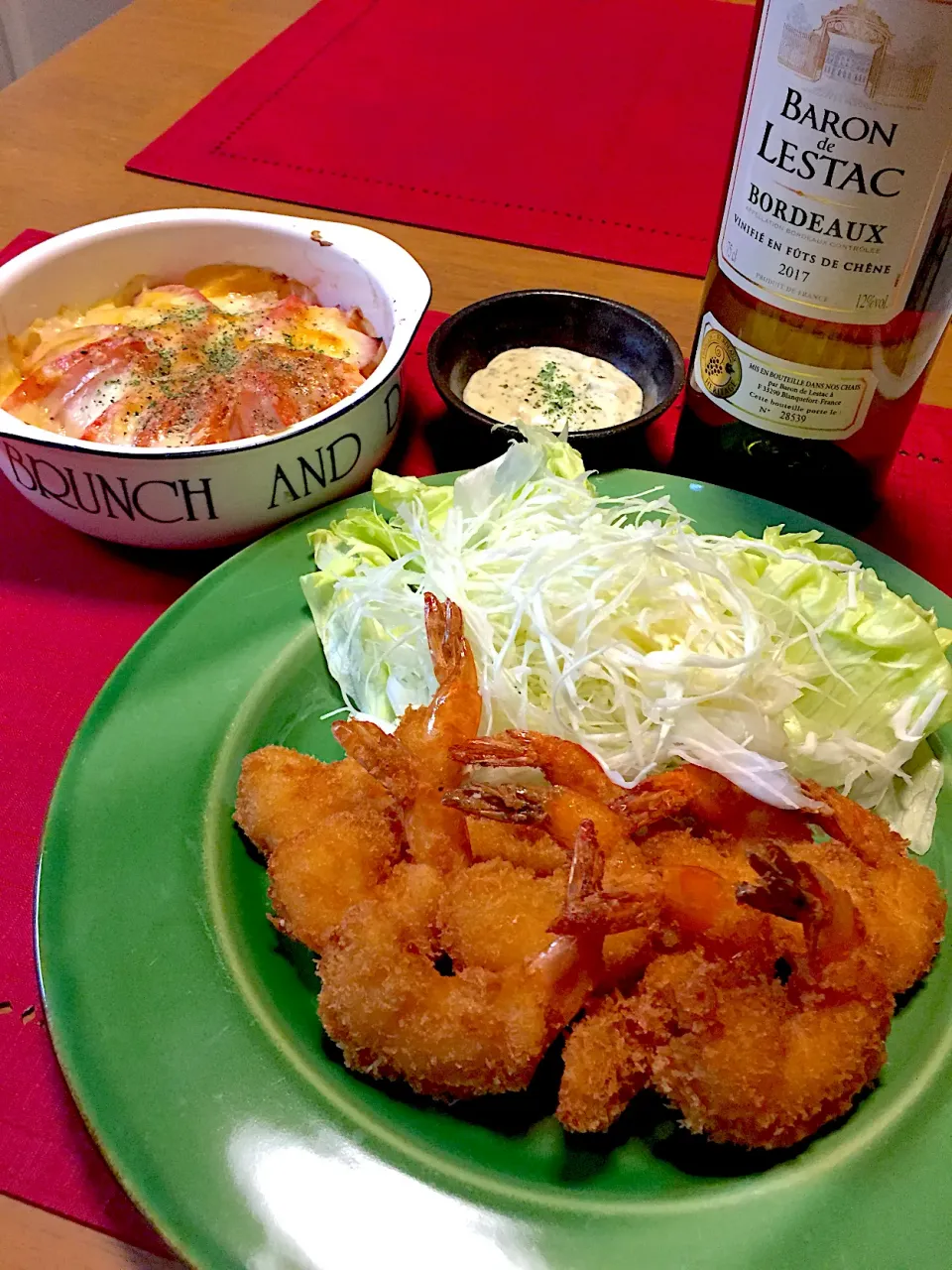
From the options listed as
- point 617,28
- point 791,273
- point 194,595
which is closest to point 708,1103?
point 194,595

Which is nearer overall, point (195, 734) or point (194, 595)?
point (195, 734)

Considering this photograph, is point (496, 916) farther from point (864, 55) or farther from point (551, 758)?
point (864, 55)

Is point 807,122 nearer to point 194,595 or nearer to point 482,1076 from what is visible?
point 194,595

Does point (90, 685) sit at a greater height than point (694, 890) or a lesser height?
lesser

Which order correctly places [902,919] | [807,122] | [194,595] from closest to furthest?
[902,919]
[807,122]
[194,595]

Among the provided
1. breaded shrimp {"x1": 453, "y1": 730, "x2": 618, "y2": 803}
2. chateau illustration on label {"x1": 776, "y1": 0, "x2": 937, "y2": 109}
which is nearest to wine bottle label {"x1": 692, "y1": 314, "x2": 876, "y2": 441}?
chateau illustration on label {"x1": 776, "y1": 0, "x2": 937, "y2": 109}

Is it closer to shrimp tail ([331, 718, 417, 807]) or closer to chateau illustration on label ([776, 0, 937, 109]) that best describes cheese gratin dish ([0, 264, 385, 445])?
shrimp tail ([331, 718, 417, 807])

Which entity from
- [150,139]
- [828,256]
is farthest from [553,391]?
[150,139]
